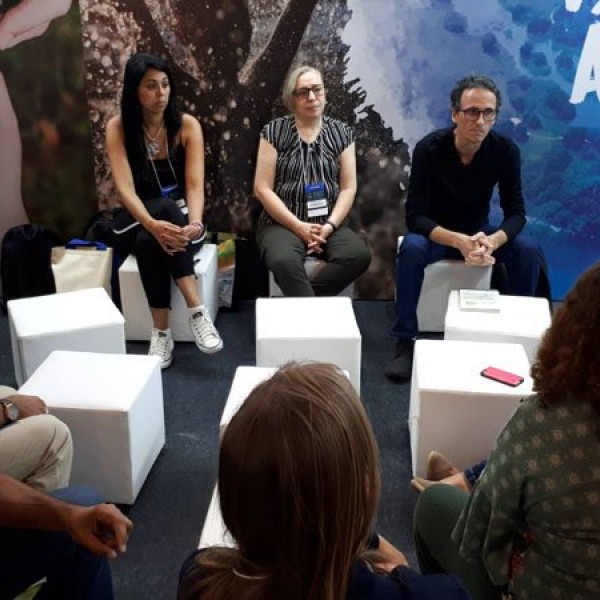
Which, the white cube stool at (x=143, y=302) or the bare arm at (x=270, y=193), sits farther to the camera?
the bare arm at (x=270, y=193)

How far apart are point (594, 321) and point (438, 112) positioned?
2634 mm

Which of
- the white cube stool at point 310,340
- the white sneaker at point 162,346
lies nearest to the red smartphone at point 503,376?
the white cube stool at point 310,340

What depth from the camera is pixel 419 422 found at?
2510 mm

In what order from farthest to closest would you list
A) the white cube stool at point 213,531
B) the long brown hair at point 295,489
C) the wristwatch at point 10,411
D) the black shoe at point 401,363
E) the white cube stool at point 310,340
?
the black shoe at point 401,363 → the white cube stool at point 310,340 → the wristwatch at point 10,411 → the white cube stool at point 213,531 → the long brown hair at point 295,489

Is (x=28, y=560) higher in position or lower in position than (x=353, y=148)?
lower

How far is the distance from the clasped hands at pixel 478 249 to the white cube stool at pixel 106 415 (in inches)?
59.3

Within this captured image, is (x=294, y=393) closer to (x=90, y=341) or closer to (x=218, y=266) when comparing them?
(x=90, y=341)

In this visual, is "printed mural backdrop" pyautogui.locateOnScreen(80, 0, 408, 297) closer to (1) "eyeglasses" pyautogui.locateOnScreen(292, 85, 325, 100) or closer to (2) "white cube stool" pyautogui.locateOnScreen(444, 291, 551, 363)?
(1) "eyeglasses" pyautogui.locateOnScreen(292, 85, 325, 100)

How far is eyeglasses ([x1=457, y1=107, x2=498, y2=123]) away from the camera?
3.32 meters

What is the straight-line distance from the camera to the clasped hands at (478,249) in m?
3.42

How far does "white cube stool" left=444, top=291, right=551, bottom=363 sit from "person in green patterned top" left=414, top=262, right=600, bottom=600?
150 centimetres

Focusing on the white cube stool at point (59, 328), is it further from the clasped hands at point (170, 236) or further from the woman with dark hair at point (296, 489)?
the woman with dark hair at point (296, 489)

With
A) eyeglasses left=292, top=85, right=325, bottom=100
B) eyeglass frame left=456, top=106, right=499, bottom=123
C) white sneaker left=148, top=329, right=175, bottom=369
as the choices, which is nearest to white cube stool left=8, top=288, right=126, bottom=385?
white sneaker left=148, top=329, right=175, bottom=369

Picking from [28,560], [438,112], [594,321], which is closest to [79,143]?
[438,112]
